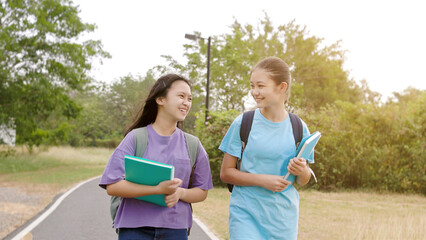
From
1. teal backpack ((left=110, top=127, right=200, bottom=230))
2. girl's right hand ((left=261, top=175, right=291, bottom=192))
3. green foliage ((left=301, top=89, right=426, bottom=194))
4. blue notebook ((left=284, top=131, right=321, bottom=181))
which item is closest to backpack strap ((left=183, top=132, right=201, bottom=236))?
teal backpack ((left=110, top=127, right=200, bottom=230))

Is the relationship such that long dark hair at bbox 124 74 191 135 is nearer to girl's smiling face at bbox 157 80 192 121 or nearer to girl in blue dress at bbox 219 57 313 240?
girl's smiling face at bbox 157 80 192 121

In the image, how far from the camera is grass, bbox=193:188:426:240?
7.81m

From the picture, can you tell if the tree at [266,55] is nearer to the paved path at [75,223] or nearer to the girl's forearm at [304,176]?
the paved path at [75,223]

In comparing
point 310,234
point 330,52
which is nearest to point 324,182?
point 310,234

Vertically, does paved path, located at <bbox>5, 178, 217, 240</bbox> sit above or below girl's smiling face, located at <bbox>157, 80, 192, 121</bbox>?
below

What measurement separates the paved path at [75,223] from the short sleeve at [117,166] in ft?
11.0

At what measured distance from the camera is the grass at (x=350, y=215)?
781 centimetres

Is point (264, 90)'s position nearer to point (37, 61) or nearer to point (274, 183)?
point (274, 183)

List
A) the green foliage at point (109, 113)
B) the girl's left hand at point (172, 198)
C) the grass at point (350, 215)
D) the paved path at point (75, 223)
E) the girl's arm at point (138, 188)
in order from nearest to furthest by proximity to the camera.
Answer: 1. the girl's arm at point (138, 188)
2. the girl's left hand at point (172, 198)
3. the paved path at point (75, 223)
4. the grass at point (350, 215)
5. the green foliage at point (109, 113)

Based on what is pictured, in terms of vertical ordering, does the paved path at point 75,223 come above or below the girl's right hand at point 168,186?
below

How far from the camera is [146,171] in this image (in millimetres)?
2666

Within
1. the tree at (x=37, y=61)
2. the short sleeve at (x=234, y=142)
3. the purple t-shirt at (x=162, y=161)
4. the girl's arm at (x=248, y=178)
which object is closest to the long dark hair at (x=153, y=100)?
the purple t-shirt at (x=162, y=161)

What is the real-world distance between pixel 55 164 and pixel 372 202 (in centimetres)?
2308

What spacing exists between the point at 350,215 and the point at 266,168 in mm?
7784
